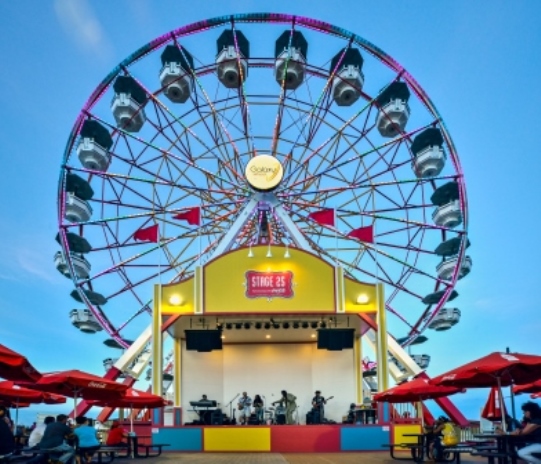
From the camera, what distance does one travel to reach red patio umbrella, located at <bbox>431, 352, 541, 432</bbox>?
9945 mm

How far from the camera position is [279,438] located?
17.6m

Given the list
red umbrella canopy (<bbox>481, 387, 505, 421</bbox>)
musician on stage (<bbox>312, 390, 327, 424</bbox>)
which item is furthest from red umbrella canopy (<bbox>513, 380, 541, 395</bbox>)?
musician on stage (<bbox>312, 390, 327, 424</bbox>)

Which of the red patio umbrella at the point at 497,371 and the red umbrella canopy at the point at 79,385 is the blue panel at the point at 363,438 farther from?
the red umbrella canopy at the point at 79,385

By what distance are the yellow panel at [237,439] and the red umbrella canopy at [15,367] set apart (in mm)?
9463

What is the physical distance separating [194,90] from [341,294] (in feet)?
30.5

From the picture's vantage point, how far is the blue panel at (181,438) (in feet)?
58.1

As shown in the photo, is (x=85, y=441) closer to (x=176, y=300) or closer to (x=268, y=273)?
(x=176, y=300)

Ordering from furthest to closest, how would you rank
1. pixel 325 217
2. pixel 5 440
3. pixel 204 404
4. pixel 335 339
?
1. pixel 325 217
2. pixel 204 404
3. pixel 335 339
4. pixel 5 440

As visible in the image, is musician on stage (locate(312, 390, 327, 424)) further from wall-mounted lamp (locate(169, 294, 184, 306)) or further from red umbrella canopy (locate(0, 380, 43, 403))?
red umbrella canopy (locate(0, 380, 43, 403))

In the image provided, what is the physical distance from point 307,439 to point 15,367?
10.8 meters

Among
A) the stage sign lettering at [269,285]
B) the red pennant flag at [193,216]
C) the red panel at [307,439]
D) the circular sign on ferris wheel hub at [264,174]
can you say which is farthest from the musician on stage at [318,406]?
the circular sign on ferris wheel hub at [264,174]

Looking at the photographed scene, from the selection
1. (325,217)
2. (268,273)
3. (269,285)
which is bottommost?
(269,285)

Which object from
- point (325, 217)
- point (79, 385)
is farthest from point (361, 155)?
point (79, 385)

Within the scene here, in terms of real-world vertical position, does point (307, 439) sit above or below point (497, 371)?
below
